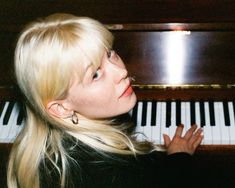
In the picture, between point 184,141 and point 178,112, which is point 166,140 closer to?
point 184,141

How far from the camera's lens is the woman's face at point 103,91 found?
1.55m

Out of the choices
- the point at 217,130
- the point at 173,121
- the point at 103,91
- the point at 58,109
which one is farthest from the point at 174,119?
the point at 58,109

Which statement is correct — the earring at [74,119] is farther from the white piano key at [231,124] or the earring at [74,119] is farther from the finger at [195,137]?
the white piano key at [231,124]

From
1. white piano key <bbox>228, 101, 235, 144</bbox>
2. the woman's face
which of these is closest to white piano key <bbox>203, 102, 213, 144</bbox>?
white piano key <bbox>228, 101, 235, 144</bbox>

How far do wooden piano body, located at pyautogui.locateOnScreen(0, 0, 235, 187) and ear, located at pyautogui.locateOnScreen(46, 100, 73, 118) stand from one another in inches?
25.3

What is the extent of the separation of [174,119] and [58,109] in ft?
2.53

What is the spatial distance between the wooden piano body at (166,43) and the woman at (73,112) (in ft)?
1.57

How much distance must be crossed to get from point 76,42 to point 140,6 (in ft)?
2.89

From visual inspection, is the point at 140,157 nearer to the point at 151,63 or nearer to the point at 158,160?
the point at 158,160

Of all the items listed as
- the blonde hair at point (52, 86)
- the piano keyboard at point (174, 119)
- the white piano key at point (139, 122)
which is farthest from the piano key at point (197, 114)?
the blonde hair at point (52, 86)

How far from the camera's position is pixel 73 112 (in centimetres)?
164

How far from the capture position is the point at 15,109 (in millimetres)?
2260

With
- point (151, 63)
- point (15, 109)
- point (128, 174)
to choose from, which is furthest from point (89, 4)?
point (128, 174)

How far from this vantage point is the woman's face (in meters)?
1.55
